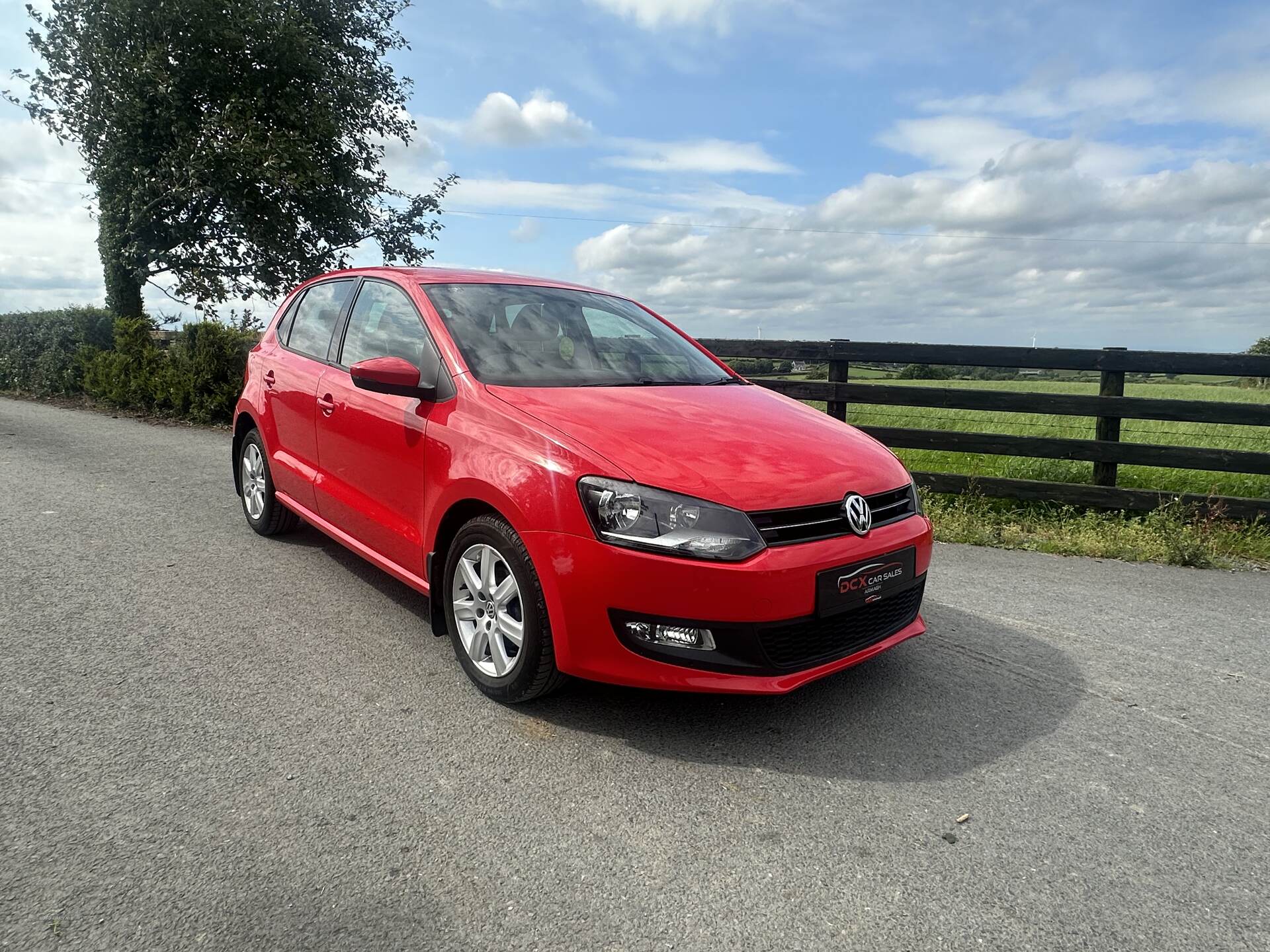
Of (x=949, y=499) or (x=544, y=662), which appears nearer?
(x=544, y=662)

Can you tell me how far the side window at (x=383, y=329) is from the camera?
391 cm

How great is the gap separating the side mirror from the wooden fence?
15.6 ft

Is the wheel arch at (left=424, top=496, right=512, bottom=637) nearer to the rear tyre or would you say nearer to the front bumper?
the front bumper

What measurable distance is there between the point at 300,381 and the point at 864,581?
338cm

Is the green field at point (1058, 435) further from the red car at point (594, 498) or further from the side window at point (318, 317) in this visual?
the side window at point (318, 317)

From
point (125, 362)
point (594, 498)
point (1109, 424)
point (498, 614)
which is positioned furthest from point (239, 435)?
point (125, 362)

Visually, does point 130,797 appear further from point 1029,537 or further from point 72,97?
point 72,97

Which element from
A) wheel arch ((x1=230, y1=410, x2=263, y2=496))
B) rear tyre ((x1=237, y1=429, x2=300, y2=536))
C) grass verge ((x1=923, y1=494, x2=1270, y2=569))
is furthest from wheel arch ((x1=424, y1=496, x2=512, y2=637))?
grass verge ((x1=923, y1=494, x2=1270, y2=569))

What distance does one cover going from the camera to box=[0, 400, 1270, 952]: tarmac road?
2.13 meters

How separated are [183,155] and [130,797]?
51.2 ft

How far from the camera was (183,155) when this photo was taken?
15070mm

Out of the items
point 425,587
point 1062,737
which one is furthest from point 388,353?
point 1062,737

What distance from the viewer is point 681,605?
2797 mm

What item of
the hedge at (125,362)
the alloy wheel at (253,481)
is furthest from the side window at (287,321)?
the hedge at (125,362)
